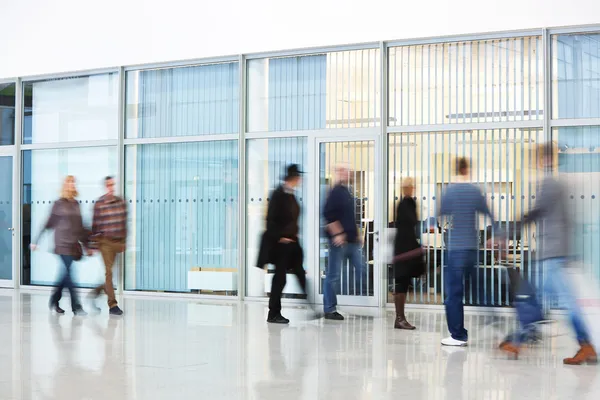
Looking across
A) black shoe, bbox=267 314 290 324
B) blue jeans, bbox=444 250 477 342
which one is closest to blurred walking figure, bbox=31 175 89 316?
black shoe, bbox=267 314 290 324

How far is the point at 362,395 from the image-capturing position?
225 inches

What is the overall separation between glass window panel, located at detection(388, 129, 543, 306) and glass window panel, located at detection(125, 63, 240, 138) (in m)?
2.70

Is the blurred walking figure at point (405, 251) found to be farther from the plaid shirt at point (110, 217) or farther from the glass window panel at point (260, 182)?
the plaid shirt at point (110, 217)

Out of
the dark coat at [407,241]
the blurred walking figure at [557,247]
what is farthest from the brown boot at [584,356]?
the dark coat at [407,241]

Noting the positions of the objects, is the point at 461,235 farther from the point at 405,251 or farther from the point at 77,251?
the point at 77,251

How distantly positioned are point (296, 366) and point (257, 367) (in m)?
0.32

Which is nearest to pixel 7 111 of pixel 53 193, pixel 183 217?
pixel 53 193

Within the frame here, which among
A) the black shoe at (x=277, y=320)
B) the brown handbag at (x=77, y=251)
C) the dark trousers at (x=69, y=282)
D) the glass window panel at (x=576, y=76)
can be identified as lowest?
the black shoe at (x=277, y=320)

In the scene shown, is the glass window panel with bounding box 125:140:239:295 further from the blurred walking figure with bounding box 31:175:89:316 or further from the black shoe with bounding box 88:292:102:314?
the blurred walking figure with bounding box 31:175:89:316

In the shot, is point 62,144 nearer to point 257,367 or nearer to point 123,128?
point 123,128

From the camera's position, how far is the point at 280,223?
9.52 m

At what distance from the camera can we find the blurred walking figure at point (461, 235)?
782cm

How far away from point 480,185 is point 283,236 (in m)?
3.03

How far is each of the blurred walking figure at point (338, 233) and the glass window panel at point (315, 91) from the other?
2.11 m
